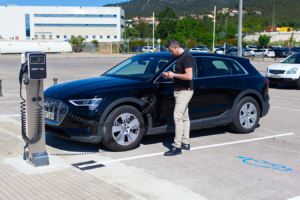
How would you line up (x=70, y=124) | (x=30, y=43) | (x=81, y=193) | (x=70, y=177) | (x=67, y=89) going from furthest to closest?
(x=30, y=43)
(x=67, y=89)
(x=70, y=124)
(x=70, y=177)
(x=81, y=193)

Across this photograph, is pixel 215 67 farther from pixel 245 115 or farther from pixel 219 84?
pixel 245 115

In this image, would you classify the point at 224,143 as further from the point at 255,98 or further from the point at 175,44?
the point at 175,44

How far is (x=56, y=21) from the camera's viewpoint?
11456cm

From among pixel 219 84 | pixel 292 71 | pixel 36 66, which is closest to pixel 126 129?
pixel 36 66

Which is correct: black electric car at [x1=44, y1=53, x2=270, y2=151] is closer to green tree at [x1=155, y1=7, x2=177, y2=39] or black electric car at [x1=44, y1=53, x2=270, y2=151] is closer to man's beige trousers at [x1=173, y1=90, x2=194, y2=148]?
man's beige trousers at [x1=173, y1=90, x2=194, y2=148]

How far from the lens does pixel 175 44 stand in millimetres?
5742

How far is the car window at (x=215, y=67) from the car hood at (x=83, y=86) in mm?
1487

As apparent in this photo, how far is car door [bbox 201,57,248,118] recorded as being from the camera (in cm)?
664

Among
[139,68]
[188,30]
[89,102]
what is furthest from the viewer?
[188,30]

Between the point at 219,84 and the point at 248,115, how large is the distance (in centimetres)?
111

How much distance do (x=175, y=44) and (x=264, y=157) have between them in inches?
93.5

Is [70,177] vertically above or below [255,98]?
below

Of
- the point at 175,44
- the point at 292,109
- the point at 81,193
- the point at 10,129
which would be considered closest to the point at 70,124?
the point at 81,193

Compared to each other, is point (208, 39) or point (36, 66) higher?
point (208, 39)
